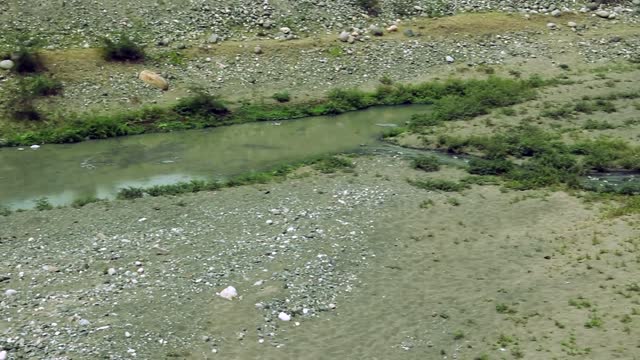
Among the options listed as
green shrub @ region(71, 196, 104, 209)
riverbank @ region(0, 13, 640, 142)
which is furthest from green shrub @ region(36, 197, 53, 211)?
riverbank @ region(0, 13, 640, 142)

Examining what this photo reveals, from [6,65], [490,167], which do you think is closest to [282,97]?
[490,167]

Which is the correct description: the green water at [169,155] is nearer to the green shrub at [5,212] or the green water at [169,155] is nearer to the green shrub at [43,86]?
the green shrub at [5,212]

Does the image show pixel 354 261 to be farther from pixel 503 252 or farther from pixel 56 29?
pixel 56 29

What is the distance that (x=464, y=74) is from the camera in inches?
1544

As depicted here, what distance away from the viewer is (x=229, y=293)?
19.2 meters

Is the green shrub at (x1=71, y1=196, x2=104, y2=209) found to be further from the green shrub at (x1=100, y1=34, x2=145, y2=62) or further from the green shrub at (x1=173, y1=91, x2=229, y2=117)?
the green shrub at (x1=100, y1=34, x2=145, y2=62)

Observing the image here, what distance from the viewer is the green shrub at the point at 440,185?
2622cm

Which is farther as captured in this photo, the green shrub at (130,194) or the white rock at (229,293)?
the green shrub at (130,194)

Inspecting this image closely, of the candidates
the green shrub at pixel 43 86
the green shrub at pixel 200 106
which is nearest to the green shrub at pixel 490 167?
the green shrub at pixel 200 106

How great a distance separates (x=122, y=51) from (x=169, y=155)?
8.12 meters

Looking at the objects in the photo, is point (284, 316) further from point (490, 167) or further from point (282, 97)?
point (282, 97)

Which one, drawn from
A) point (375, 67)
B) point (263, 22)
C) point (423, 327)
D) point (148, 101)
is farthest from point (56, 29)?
point (423, 327)

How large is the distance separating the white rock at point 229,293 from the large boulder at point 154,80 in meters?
18.4

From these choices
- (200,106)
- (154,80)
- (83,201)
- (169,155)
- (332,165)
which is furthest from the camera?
(154,80)
